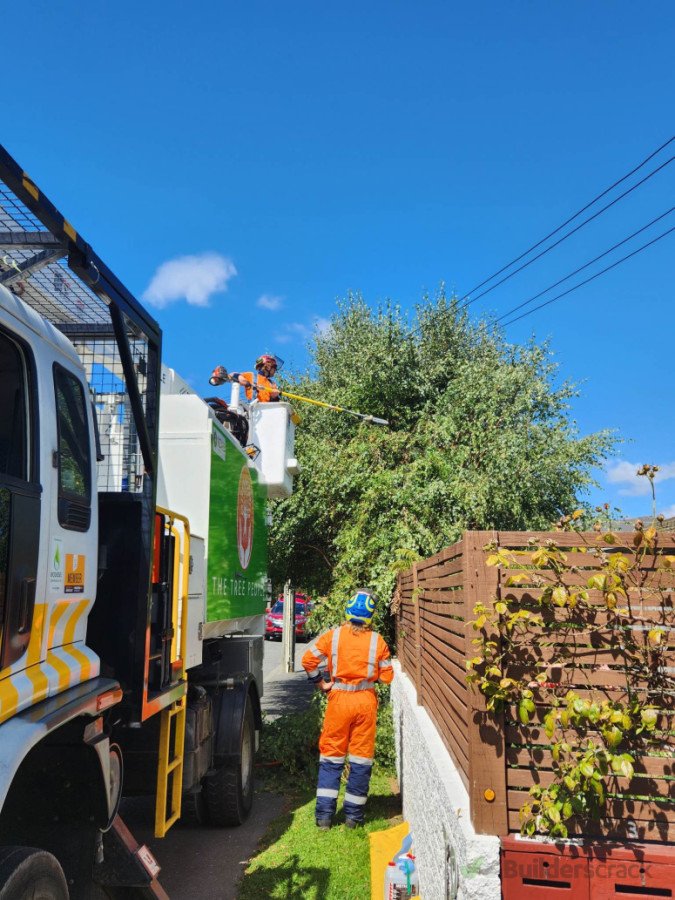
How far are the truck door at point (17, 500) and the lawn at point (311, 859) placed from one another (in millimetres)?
3119

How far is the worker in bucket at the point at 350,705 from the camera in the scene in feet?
19.0

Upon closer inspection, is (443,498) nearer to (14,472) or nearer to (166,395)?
(166,395)

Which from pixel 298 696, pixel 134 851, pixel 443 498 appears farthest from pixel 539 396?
pixel 134 851

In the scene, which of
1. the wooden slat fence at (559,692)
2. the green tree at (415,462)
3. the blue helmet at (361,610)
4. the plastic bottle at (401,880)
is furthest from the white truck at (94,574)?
the green tree at (415,462)

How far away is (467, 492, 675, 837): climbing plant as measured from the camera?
8.95 ft

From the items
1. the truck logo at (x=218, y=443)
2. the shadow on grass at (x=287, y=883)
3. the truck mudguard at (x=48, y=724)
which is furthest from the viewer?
the truck logo at (x=218, y=443)

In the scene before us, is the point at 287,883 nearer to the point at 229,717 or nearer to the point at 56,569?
the point at 229,717

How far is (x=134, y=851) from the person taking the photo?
11.0 ft

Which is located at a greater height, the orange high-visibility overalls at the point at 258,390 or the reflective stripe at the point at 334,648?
the orange high-visibility overalls at the point at 258,390

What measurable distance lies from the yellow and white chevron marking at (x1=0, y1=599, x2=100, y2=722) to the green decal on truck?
7.34 ft

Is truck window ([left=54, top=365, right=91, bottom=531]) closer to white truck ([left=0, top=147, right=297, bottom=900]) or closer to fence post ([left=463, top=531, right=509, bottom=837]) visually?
white truck ([left=0, top=147, right=297, bottom=900])

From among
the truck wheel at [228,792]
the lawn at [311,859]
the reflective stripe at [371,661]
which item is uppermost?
the reflective stripe at [371,661]

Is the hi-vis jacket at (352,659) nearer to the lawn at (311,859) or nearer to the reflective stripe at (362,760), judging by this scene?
the reflective stripe at (362,760)

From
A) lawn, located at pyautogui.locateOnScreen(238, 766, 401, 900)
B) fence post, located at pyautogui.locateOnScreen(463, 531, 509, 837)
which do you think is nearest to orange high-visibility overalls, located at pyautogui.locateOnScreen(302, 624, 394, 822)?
Answer: lawn, located at pyautogui.locateOnScreen(238, 766, 401, 900)
